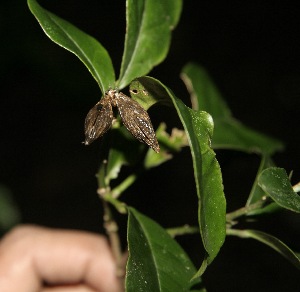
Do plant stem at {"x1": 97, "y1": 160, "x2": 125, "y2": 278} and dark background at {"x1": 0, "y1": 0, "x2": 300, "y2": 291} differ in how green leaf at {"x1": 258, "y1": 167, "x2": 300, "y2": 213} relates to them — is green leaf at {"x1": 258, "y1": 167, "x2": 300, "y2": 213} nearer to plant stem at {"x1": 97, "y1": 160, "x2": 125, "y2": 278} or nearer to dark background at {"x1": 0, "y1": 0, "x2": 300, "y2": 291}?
plant stem at {"x1": 97, "y1": 160, "x2": 125, "y2": 278}

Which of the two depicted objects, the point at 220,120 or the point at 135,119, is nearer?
the point at 135,119

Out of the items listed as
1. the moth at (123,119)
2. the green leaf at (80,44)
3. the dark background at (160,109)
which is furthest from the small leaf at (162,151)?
the dark background at (160,109)

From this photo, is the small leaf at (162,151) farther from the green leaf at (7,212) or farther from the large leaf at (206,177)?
the green leaf at (7,212)

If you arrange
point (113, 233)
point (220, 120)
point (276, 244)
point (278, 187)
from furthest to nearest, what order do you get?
point (220, 120) → point (113, 233) → point (276, 244) → point (278, 187)

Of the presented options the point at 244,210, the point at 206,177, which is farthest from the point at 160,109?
the point at 206,177

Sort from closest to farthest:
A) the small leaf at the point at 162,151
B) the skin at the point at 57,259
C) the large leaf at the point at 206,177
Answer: the large leaf at the point at 206,177, the small leaf at the point at 162,151, the skin at the point at 57,259

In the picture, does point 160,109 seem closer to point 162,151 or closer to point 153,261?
point 162,151

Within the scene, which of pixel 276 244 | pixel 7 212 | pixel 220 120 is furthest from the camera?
pixel 7 212
